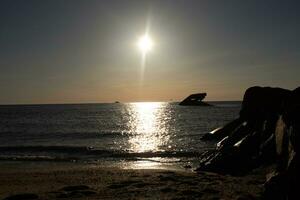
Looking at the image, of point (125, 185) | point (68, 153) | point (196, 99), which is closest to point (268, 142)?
point (125, 185)

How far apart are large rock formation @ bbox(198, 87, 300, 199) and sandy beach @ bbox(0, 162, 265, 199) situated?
1.06 meters

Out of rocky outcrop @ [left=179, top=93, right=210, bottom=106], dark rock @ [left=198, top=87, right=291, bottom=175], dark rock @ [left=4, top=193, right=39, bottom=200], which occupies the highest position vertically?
rocky outcrop @ [left=179, top=93, right=210, bottom=106]

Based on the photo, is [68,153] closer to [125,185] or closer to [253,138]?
[125,185]

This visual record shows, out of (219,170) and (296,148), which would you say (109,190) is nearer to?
(219,170)

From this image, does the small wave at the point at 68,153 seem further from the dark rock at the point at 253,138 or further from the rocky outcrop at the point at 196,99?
the rocky outcrop at the point at 196,99

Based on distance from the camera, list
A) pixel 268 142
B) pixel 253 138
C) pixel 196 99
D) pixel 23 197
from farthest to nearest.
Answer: pixel 196 99
pixel 253 138
pixel 268 142
pixel 23 197

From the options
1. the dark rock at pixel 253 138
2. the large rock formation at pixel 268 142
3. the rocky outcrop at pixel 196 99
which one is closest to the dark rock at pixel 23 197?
the large rock formation at pixel 268 142

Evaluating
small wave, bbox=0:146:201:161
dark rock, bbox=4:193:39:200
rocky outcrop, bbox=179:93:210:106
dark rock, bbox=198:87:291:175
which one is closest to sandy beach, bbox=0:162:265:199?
dark rock, bbox=4:193:39:200

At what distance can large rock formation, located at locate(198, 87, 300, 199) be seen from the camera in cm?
1042

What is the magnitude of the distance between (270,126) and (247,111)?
7609 mm

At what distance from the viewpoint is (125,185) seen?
1706 cm

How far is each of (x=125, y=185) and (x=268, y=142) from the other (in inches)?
268

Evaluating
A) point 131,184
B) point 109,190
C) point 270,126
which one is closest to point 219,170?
point 270,126

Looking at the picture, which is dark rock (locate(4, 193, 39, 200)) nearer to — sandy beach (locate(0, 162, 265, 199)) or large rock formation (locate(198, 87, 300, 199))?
sandy beach (locate(0, 162, 265, 199))
